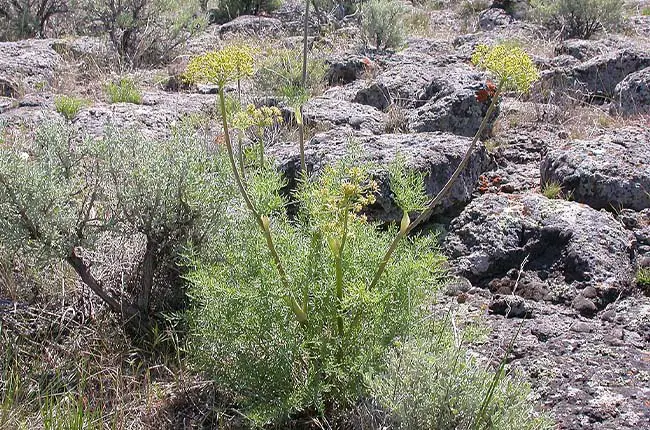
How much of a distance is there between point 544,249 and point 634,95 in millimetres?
2837

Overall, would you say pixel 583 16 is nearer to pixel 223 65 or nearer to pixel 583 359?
pixel 583 359

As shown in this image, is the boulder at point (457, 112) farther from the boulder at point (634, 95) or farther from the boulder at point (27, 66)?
the boulder at point (27, 66)

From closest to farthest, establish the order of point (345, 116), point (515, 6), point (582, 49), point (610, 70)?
point (345, 116)
point (610, 70)
point (582, 49)
point (515, 6)

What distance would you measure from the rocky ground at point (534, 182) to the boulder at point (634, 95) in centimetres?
1

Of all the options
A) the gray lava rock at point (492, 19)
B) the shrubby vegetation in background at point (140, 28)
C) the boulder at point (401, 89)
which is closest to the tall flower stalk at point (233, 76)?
the boulder at point (401, 89)

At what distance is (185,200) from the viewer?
3.12m

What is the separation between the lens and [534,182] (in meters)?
4.36

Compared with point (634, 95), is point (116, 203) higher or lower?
higher

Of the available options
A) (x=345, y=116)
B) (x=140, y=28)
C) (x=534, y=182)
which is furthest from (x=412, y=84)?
(x=140, y=28)

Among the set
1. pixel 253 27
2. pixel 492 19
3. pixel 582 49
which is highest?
pixel 582 49

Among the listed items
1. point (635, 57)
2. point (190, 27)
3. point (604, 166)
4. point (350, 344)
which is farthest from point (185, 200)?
point (190, 27)

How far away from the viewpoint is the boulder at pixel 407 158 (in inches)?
145

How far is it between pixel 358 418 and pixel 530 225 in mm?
1738

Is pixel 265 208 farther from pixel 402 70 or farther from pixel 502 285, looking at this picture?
pixel 402 70
